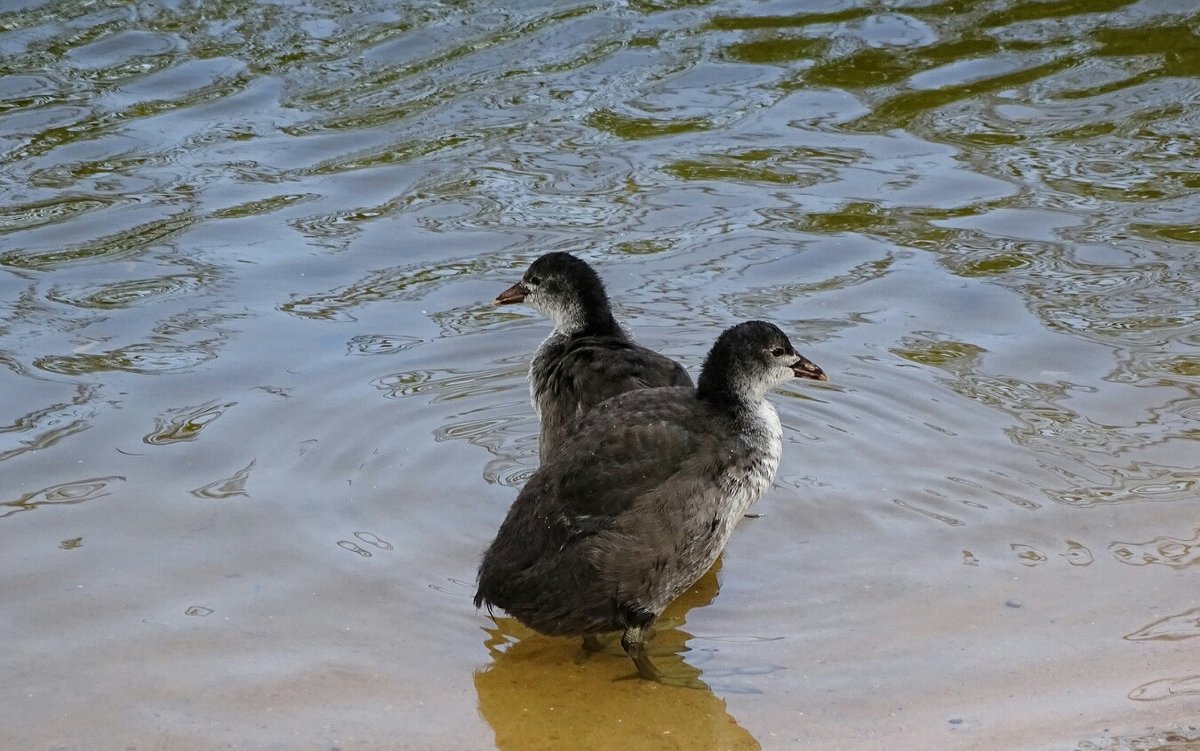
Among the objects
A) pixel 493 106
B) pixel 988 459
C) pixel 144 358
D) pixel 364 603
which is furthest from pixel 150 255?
pixel 988 459

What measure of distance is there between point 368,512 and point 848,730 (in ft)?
8.41

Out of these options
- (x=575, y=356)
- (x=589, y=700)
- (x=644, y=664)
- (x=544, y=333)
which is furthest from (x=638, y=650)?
(x=544, y=333)

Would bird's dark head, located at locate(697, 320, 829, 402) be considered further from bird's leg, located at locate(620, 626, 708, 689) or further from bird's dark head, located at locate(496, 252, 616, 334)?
bird's dark head, located at locate(496, 252, 616, 334)

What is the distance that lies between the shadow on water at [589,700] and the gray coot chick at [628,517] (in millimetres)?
117

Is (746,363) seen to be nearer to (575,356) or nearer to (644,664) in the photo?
(575,356)

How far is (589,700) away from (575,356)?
1936 millimetres

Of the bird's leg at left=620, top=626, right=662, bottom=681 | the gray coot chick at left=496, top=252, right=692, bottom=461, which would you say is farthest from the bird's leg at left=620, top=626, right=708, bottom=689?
the gray coot chick at left=496, top=252, right=692, bottom=461

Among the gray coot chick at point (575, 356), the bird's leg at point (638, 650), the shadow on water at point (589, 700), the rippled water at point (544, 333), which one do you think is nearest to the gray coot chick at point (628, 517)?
the bird's leg at point (638, 650)

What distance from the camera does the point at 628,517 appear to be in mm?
5785

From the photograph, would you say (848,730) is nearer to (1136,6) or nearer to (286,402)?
(286,402)

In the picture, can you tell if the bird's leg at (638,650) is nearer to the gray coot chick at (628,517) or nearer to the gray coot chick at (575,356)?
the gray coot chick at (628,517)

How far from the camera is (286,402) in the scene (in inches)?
314

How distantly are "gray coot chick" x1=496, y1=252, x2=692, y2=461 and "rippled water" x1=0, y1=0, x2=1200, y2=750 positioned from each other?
1.61 ft

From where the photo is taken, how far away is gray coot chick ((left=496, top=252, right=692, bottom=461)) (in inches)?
270
